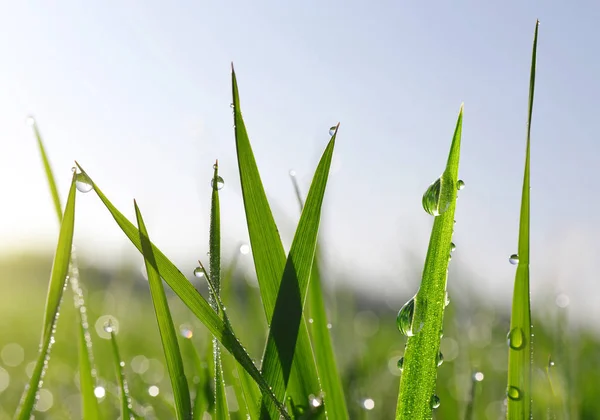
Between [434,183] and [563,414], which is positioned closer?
[434,183]

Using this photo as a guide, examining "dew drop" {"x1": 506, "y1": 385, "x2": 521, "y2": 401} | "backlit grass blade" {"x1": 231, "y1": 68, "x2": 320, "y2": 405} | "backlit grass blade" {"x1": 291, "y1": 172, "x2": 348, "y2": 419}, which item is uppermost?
"backlit grass blade" {"x1": 231, "y1": 68, "x2": 320, "y2": 405}

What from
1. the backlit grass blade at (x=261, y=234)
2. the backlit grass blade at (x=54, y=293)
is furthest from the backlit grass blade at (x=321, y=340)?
the backlit grass blade at (x=54, y=293)

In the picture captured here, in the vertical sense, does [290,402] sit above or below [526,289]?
below

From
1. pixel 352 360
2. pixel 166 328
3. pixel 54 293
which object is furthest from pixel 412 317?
pixel 352 360

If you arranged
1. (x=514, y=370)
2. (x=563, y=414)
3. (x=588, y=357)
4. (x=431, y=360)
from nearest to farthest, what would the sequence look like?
1. (x=431, y=360)
2. (x=514, y=370)
3. (x=563, y=414)
4. (x=588, y=357)

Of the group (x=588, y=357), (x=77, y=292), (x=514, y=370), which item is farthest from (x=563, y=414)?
(x=588, y=357)

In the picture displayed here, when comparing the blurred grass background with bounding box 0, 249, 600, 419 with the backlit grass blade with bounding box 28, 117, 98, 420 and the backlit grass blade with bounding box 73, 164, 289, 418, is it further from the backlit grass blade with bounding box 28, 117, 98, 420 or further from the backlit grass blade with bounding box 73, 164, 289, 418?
the backlit grass blade with bounding box 73, 164, 289, 418

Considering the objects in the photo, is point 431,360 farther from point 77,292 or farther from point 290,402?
point 77,292

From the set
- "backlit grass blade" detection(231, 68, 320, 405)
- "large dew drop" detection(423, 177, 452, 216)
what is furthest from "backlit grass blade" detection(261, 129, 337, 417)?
"large dew drop" detection(423, 177, 452, 216)
